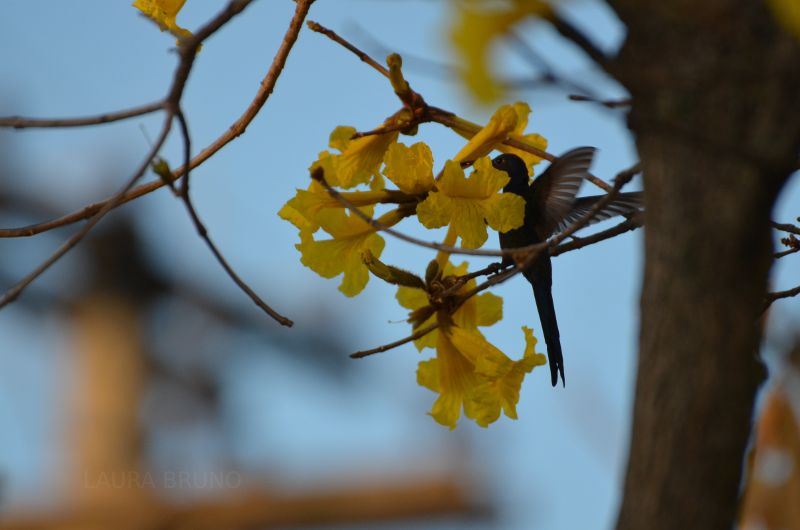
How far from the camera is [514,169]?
106 inches

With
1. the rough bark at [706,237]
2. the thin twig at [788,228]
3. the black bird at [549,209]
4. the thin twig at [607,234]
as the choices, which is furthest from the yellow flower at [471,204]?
the rough bark at [706,237]

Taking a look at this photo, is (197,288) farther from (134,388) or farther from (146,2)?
(146,2)

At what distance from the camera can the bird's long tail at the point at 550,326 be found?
2.51m

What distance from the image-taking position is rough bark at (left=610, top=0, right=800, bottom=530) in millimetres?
1123

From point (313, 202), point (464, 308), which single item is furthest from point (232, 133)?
point (464, 308)

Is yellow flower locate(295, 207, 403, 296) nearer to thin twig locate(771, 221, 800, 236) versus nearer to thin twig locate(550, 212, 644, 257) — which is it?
thin twig locate(550, 212, 644, 257)

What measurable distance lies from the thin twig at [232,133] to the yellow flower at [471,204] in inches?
15.6

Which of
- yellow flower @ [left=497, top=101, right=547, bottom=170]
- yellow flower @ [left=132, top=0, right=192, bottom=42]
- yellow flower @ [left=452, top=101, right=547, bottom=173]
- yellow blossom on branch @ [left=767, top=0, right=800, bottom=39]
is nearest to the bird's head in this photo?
yellow flower @ [left=497, top=101, right=547, bottom=170]

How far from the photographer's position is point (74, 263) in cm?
1571

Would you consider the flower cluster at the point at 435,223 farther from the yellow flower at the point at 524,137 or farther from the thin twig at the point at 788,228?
the thin twig at the point at 788,228

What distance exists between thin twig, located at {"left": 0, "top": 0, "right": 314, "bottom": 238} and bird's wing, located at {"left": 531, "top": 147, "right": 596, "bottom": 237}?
682mm

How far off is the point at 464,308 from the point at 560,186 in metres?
0.56

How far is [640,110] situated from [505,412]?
102 centimetres

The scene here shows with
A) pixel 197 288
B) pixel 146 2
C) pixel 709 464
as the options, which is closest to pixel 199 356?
pixel 197 288
